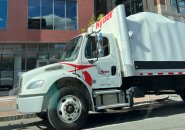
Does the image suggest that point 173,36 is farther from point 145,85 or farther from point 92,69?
point 92,69

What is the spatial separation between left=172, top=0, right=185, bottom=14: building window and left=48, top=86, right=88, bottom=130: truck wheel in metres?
22.5

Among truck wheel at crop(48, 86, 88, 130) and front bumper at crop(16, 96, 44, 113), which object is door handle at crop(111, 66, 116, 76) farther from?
front bumper at crop(16, 96, 44, 113)

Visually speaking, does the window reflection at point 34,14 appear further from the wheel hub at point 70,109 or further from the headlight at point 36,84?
the wheel hub at point 70,109

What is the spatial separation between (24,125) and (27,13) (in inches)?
655

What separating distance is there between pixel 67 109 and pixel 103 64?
1868 mm

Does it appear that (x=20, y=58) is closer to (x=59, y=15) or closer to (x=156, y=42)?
(x=59, y=15)

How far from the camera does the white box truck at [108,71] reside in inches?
319

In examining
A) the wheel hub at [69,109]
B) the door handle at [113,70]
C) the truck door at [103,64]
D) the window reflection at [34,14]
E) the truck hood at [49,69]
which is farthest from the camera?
the window reflection at [34,14]

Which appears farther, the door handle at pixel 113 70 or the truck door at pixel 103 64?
the door handle at pixel 113 70

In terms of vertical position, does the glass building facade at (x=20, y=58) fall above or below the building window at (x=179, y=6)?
below

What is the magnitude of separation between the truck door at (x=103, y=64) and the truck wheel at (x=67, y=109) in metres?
0.75

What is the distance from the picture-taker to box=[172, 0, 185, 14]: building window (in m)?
28.5

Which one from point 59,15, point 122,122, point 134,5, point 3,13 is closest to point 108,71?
point 122,122

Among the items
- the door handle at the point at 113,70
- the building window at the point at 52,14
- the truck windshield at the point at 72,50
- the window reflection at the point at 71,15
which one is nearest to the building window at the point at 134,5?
the window reflection at the point at 71,15
